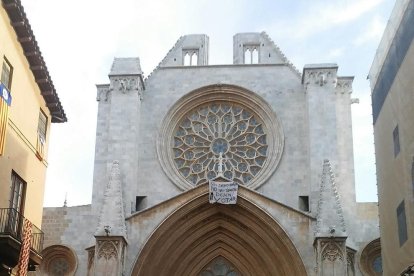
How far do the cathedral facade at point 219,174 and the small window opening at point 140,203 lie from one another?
0.12 ft

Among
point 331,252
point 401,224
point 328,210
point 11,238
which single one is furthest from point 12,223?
point 328,210

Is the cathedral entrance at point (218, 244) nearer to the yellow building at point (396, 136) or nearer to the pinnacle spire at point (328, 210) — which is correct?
the pinnacle spire at point (328, 210)

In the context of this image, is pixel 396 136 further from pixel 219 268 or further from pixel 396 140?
pixel 219 268

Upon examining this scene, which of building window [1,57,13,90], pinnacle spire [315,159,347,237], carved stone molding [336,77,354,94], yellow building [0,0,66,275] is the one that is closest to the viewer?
yellow building [0,0,66,275]

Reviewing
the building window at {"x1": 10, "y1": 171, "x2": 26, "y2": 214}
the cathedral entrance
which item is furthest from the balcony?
the cathedral entrance

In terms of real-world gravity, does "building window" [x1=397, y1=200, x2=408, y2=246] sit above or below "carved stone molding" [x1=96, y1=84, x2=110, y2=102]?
below

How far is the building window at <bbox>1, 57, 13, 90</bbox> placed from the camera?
15548 mm

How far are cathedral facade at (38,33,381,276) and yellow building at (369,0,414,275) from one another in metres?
3.54

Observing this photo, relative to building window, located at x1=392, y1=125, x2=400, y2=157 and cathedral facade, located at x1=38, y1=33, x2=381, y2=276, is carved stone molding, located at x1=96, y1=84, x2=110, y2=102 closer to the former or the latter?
cathedral facade, located at x1=38, y1=33, x2=381, y2=276

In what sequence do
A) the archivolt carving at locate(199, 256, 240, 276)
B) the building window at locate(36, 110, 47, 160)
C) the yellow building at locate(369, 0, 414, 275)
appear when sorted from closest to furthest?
the yellow building at locate(369, 0, 414, 275) → the building window at locate(36, 110, 47, 160) → the archivolt carving at locate(199, 256, 240, 276)

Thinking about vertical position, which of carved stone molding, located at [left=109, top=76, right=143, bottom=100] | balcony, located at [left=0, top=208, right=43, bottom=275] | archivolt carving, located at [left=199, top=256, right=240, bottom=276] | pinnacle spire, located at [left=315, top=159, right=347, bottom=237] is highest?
carved stone molding, located at [left=109, top=76, right=143, bottom=100]

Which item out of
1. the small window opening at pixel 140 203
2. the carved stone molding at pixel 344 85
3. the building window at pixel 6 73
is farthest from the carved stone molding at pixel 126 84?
the building window at pixel 6 73

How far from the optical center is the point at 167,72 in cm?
2627

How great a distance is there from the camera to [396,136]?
1653cm
